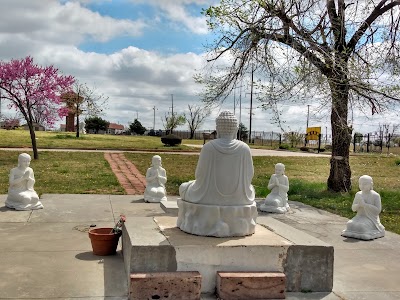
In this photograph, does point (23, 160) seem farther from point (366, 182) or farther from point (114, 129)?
point (114, 129)

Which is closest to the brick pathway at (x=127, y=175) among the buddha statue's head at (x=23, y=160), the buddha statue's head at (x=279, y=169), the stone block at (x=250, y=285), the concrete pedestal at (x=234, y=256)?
the buddha statue's head at (x=23, y=160)

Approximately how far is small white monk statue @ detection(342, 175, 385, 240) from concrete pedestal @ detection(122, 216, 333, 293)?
277cm

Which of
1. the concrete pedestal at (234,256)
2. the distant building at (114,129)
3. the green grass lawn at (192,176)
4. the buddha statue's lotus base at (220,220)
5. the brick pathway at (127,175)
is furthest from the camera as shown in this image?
the distant building at (114,129)

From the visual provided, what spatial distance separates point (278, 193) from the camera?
10758 mm

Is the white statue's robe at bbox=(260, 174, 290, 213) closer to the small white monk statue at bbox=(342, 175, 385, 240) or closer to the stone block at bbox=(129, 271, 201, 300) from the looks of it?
the small white monk statue at bbox=(342, 175, 385, 240)

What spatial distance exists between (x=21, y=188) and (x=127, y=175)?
304 inches

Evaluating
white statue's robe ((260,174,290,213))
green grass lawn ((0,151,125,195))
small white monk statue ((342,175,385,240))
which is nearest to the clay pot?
small white monk statue ((342,175,385,240))

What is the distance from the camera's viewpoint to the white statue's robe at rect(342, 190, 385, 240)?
816cm

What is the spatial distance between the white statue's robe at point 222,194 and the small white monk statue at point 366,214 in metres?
3.14

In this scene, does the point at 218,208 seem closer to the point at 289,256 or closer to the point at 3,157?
the point at 289,256

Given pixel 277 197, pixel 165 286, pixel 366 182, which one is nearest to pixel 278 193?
pixel 277 197

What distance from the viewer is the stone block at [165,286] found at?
473 centimetres

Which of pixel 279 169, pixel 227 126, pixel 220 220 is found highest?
pixel 227 126

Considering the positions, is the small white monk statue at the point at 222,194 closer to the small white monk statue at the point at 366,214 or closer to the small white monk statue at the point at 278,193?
the small white monk statue at the point at 366,214
